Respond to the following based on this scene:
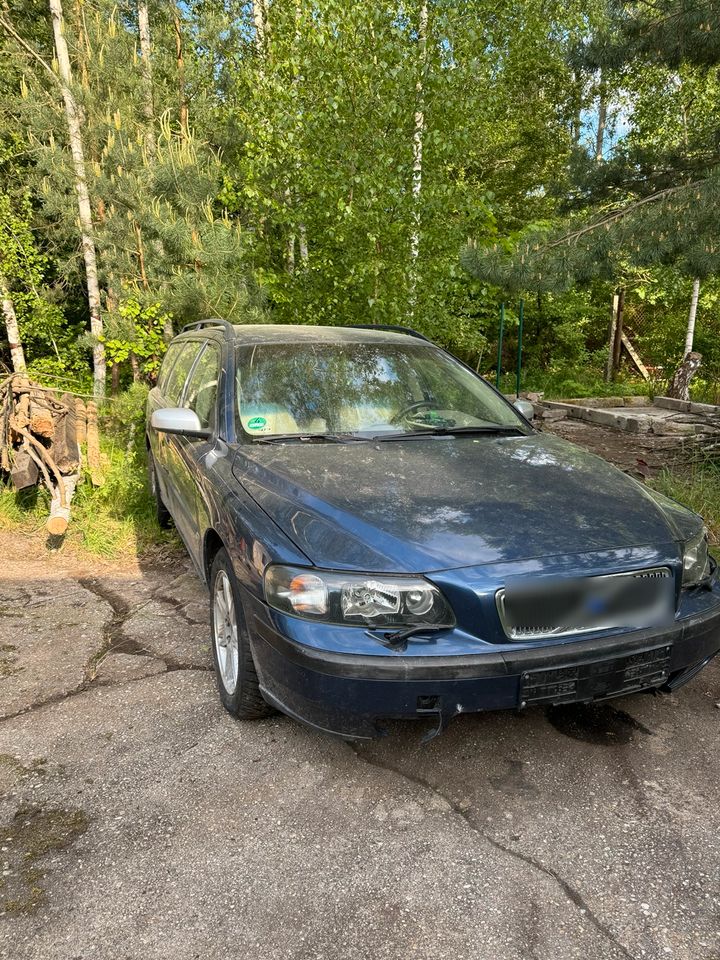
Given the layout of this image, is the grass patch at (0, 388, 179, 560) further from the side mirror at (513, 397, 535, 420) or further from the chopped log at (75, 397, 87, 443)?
the side mirror at (513, 397, 535, 420)

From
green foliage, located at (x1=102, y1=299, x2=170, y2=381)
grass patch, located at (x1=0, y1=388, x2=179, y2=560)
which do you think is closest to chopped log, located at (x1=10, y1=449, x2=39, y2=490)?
grass patch, located at (x1=0, y1=388, x2=179, y2=560)

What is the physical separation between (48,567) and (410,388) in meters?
3.25

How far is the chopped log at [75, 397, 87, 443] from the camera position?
6.64m

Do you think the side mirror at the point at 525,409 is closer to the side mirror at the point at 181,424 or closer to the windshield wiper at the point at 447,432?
the windshield wiper at the point at 447,432

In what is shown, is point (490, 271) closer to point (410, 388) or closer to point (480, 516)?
point (410, 388)

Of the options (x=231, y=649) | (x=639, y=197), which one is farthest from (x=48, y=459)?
(x=639, y=197)

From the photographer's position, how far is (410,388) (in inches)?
150

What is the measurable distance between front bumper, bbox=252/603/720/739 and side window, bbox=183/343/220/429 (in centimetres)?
158

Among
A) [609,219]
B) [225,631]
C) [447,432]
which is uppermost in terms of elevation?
[609,219]

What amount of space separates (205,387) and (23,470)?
272 cm

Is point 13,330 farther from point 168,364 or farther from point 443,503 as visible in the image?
point 443,503

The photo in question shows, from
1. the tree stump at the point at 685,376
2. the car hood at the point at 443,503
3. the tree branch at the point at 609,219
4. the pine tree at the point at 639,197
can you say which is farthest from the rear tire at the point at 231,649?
the tree stump at the point at 685,376

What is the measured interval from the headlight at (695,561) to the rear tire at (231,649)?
1.76m

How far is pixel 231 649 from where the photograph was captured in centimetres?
301
